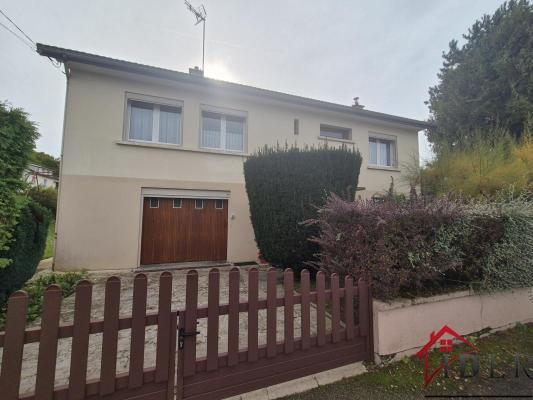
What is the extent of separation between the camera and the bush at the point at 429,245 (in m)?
2.91

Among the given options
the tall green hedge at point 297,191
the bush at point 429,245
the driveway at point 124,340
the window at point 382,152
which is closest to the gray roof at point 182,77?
the window at point 382,152

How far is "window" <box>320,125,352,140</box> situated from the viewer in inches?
386

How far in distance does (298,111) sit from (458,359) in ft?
27.0

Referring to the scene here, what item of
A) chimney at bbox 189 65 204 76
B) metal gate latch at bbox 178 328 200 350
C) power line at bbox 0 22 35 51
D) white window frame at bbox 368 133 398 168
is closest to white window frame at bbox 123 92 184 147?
chimney at bbox 189 65 204 76

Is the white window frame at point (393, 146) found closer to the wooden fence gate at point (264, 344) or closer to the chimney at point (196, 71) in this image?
the chimney at point (196, 71)

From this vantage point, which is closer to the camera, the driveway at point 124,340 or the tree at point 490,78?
the driveway at point 124,340

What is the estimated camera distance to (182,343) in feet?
6.75

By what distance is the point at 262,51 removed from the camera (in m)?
8.49

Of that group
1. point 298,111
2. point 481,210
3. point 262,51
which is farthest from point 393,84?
point 481,210

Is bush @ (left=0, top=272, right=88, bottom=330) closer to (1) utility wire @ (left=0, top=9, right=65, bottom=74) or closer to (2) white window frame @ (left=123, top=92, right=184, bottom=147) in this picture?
(2) white window frame @ (left=123, top=92, right=184, bottom=147)

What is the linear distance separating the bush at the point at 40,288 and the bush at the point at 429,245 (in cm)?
448

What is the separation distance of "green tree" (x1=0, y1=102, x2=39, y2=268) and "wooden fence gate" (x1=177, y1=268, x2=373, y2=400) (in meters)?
2.87

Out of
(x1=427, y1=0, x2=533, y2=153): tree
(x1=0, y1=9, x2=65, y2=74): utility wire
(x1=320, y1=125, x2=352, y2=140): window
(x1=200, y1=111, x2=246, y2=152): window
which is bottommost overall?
(x1=200, y1=111, x2=246, y2=152): window

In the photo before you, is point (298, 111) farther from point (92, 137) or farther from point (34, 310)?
point (34, 310)
